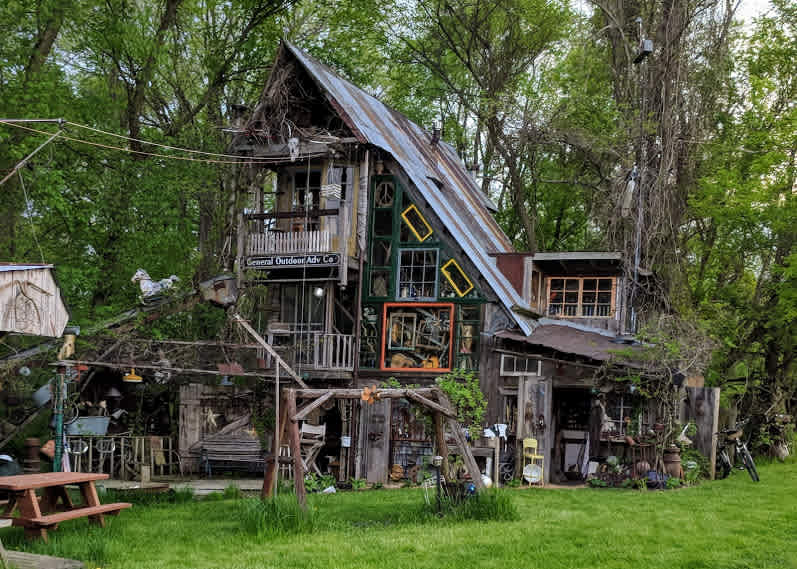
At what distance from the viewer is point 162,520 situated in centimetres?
1396

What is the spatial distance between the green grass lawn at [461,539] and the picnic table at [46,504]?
239 mm

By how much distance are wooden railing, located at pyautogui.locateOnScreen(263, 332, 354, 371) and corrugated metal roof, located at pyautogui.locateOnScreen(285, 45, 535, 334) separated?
3730 millimetres

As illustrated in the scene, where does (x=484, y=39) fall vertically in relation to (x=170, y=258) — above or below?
above

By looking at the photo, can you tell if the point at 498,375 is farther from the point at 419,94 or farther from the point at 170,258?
the point at 419,94

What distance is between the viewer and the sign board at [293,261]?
21.1 meters

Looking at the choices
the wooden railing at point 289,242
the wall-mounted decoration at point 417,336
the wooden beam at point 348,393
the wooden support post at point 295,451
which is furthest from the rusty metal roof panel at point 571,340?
the wooden support post at point 295,451

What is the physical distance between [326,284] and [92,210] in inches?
277

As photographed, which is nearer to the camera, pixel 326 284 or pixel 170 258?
pixel 326 284

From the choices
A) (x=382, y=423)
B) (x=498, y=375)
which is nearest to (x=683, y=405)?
(x=498, y=375)

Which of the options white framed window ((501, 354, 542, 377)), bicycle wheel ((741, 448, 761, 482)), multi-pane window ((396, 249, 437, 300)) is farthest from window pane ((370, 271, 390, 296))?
bicycle wheel ((741, 448, 761, 482))

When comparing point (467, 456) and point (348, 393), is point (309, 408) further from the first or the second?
point (467, 456)

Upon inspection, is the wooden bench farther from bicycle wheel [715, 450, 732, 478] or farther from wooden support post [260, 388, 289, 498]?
bicycle wheel [715, 450, 732, 478]

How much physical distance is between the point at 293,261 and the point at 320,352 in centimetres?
229

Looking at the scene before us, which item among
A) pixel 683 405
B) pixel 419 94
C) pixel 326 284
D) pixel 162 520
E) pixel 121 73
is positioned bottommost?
pixel 162 520
